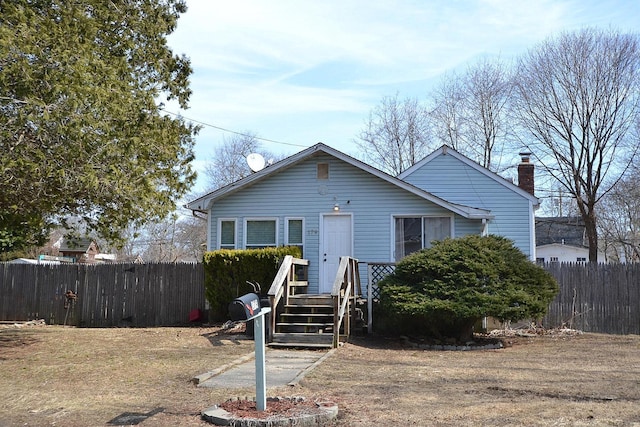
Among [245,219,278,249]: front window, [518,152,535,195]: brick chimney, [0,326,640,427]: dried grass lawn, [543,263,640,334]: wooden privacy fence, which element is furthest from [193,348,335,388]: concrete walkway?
[518,152,535,195]: brick chimney

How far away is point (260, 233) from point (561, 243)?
31745 millimetres

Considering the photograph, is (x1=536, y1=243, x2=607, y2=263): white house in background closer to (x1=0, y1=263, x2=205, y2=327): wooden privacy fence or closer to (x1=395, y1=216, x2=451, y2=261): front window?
(x1=395, y1=216, x2=451, y2=261): front window

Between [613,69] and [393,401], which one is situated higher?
[613,69]

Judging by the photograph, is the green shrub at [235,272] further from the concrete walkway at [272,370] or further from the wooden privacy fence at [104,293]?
the concrete walkway at [272,370]

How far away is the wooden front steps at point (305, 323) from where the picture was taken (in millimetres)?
12539

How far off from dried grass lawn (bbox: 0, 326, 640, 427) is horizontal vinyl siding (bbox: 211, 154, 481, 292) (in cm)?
388

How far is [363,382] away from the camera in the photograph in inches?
341

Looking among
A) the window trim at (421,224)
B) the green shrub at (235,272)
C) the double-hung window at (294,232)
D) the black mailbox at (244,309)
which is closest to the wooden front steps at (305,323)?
the green shrub at (235,272)

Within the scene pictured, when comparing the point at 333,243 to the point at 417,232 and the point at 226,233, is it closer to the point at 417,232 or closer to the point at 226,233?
the point at 417,232

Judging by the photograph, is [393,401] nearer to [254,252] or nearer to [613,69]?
[254,252]

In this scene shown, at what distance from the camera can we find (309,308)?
45.9ft

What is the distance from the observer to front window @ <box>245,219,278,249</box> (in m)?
17.4

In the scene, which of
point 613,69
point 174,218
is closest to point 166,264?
point 174,218

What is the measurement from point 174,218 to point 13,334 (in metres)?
5.06
